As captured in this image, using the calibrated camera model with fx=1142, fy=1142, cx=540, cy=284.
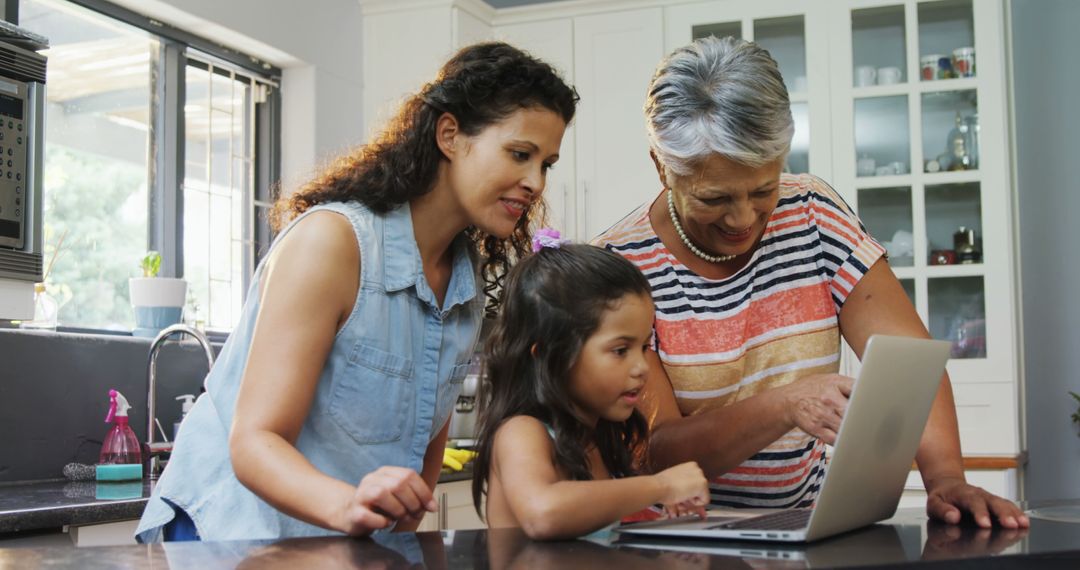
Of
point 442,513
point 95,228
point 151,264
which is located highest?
point 95,228

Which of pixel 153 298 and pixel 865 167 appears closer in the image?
pixel 153 298

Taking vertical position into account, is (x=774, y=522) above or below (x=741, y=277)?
below

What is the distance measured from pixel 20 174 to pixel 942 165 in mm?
2845

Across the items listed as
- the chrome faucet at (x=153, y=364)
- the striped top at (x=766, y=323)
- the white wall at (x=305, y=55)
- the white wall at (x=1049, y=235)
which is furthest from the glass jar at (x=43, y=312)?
the white wall at (x=1049, y=235)

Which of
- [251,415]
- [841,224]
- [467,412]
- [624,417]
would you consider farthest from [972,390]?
[251,415]

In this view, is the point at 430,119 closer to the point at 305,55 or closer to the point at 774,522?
the point at 774,522

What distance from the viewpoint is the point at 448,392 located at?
1509mm

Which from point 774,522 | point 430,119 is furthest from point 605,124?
point 774,522

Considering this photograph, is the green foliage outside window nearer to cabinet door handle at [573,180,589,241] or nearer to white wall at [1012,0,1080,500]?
cabinet door handle at [573,180,589,241]

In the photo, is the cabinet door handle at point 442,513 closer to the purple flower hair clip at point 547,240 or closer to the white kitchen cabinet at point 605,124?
the white kitchen cabinet at point 605,124

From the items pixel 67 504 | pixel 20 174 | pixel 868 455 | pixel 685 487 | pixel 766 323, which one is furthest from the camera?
pixel 20 174

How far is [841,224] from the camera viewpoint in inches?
63.6

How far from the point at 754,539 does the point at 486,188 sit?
0.59 meters

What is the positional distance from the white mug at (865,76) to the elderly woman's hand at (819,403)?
9.31ft
